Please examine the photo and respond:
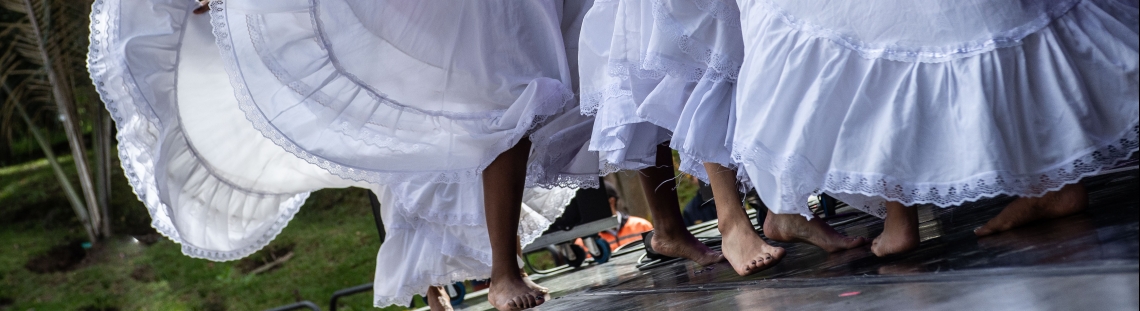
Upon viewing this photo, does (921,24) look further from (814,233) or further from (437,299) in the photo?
(437,299)

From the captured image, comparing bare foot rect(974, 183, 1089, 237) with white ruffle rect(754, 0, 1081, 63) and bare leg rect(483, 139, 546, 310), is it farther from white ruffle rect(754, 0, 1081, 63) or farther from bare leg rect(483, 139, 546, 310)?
bare leg rect(483, 139, 546, 310)

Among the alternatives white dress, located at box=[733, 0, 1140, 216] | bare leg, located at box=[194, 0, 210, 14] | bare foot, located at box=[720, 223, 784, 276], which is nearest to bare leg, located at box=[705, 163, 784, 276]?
bare foot, located at box=[720, 223, 784, 276]

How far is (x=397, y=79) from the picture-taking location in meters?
2.28

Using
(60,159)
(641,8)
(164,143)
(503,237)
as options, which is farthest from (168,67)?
(60,159)

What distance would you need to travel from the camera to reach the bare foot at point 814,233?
1.79 meters

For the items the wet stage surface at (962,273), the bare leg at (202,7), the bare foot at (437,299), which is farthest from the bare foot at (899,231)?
the bare leg at (202,7)

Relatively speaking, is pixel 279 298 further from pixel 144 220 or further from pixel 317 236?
pixel 144 220

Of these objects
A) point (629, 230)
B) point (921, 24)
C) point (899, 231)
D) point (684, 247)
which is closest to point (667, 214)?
point (684, 247)

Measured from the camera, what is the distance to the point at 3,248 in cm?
1062

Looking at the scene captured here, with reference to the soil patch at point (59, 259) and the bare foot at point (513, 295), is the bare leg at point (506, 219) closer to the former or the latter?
the bare foot at point (513, 295)

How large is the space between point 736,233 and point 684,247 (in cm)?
55

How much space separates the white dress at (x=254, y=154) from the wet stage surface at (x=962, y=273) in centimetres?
48

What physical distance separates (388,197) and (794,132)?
162 centimetres

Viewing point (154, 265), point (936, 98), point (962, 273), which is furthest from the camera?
point (154, 265)
